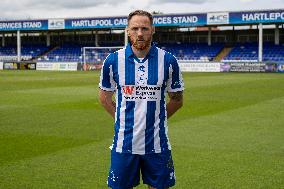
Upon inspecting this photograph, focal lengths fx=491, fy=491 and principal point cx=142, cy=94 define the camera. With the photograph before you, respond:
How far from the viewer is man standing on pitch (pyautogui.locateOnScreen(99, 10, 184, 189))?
435 centimetres

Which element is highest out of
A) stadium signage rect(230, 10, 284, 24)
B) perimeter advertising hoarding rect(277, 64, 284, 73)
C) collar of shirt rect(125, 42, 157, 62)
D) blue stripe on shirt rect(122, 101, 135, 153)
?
stadium signage rect(230, 10, 284, 24)

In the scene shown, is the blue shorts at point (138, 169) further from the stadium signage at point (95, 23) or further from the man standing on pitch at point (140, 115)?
the stadium signage at point (95, 23)

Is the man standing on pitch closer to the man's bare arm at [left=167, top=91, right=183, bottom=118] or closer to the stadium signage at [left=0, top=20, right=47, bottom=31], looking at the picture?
the man's bare arm at [left=167, top=91, right=183, bottom=118]

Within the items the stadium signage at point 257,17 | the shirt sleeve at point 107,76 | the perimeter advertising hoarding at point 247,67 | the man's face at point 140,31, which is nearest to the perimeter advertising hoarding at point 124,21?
the stadium signage at point 257,17

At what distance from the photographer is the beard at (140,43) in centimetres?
423

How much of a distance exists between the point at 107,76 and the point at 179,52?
59334 millimetres

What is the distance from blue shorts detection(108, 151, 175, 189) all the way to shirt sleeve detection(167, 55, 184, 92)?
61 cm

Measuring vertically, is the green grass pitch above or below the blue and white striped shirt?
below

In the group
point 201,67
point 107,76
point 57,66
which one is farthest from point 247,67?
point 107,76

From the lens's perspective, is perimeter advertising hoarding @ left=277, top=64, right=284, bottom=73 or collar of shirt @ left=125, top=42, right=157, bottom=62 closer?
collar of shirt @ left=125, top=42, right=157, bottom=62

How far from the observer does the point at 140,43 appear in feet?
13.9

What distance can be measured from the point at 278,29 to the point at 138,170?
58.6m

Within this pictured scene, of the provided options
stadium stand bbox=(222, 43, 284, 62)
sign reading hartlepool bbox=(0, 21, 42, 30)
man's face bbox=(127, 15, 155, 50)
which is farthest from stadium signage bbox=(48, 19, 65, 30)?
man's face bbox=(127, 15, 155, 50)

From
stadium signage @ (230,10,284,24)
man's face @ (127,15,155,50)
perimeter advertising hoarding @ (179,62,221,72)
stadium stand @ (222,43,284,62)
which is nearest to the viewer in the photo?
man's face @ (127,15,155,50)
